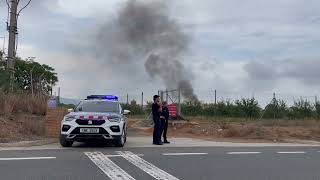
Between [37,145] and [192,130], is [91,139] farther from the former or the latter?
[192,130]

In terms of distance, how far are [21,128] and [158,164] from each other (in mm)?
8726

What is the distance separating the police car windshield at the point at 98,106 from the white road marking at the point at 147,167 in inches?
114

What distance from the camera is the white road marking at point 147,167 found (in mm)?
10250

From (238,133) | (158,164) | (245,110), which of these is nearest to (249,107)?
(245,110)

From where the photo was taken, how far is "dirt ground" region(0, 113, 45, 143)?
17938mm

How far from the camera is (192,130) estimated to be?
2678 centimetres

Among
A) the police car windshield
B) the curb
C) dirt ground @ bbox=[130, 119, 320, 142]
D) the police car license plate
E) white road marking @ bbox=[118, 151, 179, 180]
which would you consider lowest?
white road marking @ bbox=[118, 151, 179, 180]

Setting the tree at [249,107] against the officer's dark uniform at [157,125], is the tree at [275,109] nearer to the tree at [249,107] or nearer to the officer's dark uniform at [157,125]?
the tree at [249,107]

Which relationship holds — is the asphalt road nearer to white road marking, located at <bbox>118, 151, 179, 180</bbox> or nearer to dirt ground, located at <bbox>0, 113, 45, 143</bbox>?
white road marking, located at <bbox>118, 151, 179, 180</bbox>

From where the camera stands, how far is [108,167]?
37.8ft

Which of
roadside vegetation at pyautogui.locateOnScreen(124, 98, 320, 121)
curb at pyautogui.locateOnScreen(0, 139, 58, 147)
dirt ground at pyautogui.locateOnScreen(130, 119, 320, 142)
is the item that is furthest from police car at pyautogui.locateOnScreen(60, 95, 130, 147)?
roadside vegetation at pyautogui.locateOnScreen(124, 98, 320, 121)

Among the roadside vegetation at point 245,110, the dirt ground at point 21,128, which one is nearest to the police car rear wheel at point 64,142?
the dirt ground at point 21,128

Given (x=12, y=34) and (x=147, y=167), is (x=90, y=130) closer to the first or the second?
(x=147, y=167)

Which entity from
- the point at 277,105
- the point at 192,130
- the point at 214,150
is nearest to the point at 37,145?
the point at 214,150
